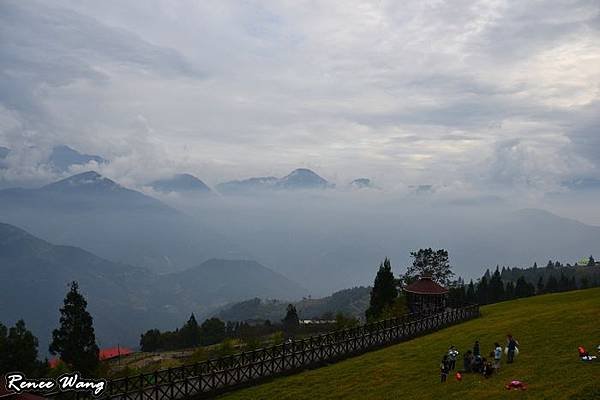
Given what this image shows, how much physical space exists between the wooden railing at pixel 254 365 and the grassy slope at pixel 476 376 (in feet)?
4.23

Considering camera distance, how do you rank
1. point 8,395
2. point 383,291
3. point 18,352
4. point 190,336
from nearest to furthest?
point 8,395 < point 18,352 < point 383,291 < point 190,336

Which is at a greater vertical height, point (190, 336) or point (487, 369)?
point (487, 369)

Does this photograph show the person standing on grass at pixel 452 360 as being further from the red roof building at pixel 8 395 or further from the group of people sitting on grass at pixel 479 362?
the red roof building at pixel 8 395

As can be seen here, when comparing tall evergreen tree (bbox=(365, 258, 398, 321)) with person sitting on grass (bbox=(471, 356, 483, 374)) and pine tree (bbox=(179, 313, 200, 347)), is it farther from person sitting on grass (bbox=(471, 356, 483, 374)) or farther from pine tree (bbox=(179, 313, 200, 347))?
pine tree (bbox=(179, 313, 200, 347))

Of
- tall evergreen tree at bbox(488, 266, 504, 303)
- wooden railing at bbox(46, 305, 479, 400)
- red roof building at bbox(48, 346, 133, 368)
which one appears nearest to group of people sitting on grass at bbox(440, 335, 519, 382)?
wooden railing at bbox(46, 305, 479, 400)

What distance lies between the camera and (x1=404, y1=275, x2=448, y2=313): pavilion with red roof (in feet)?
189

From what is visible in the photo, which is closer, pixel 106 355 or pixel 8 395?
pixel 8 395

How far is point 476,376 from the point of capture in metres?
26.0

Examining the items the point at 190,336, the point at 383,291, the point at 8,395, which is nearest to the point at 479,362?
the point at 8,395

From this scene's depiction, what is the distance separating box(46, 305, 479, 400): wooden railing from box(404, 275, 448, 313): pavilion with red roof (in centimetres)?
748

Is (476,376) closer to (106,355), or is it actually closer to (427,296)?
(427,296)

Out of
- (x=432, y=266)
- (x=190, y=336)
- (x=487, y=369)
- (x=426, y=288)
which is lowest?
(x=190, y=336)

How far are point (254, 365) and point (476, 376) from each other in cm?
1502

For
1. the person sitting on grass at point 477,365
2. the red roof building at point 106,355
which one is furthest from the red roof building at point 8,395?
the red roof building at point 106,355
